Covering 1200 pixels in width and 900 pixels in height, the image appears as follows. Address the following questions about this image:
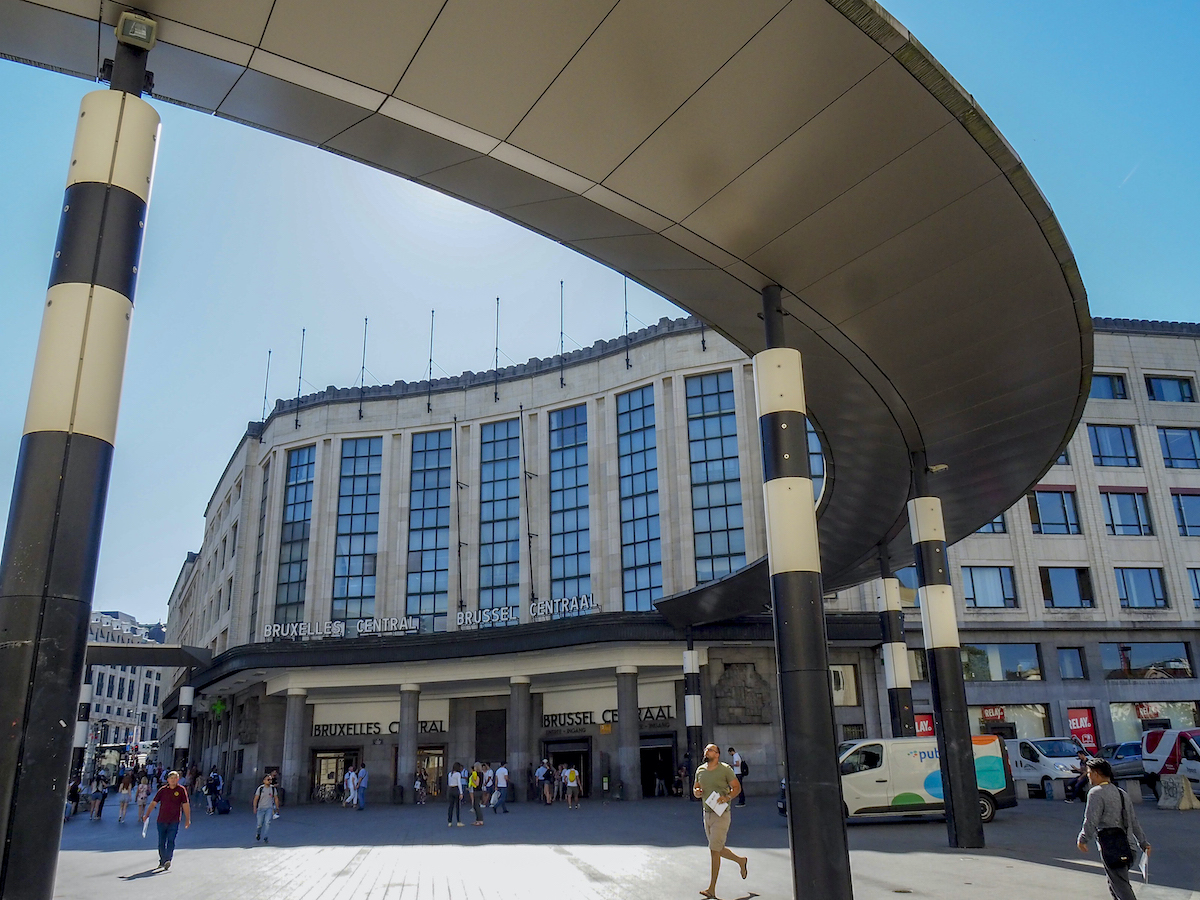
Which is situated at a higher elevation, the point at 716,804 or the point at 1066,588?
the point at 1066,588

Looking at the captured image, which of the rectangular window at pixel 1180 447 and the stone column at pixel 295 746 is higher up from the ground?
the rectangular window at pixel 1180 447

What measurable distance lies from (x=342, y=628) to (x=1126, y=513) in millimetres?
37498

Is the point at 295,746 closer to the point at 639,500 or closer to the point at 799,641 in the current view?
the point at 639,500

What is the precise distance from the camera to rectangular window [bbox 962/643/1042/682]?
40156 mm

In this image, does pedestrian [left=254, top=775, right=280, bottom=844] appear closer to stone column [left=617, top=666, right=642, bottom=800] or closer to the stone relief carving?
stone column [left=617, top=666, right=642, bottom=800]

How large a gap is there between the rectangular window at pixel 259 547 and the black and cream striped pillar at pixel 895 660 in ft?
112

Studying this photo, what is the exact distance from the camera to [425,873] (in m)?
13.9

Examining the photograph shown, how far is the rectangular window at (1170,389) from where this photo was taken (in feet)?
149

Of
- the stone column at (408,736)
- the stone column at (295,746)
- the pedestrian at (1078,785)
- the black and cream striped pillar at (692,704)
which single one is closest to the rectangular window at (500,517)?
the stone column at (408,736)

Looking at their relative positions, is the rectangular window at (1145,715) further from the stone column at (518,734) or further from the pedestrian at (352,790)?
the pedestrian at (352,790)

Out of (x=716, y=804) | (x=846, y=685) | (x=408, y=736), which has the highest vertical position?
(x=846, y=685)

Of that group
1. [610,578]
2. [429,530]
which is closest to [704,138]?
[610,578]

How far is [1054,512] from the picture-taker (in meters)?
42.7

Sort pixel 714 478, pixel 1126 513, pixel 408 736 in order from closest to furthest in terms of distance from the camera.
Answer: pixel 408 736 < pixel 714 478 < pixel 1126 513
